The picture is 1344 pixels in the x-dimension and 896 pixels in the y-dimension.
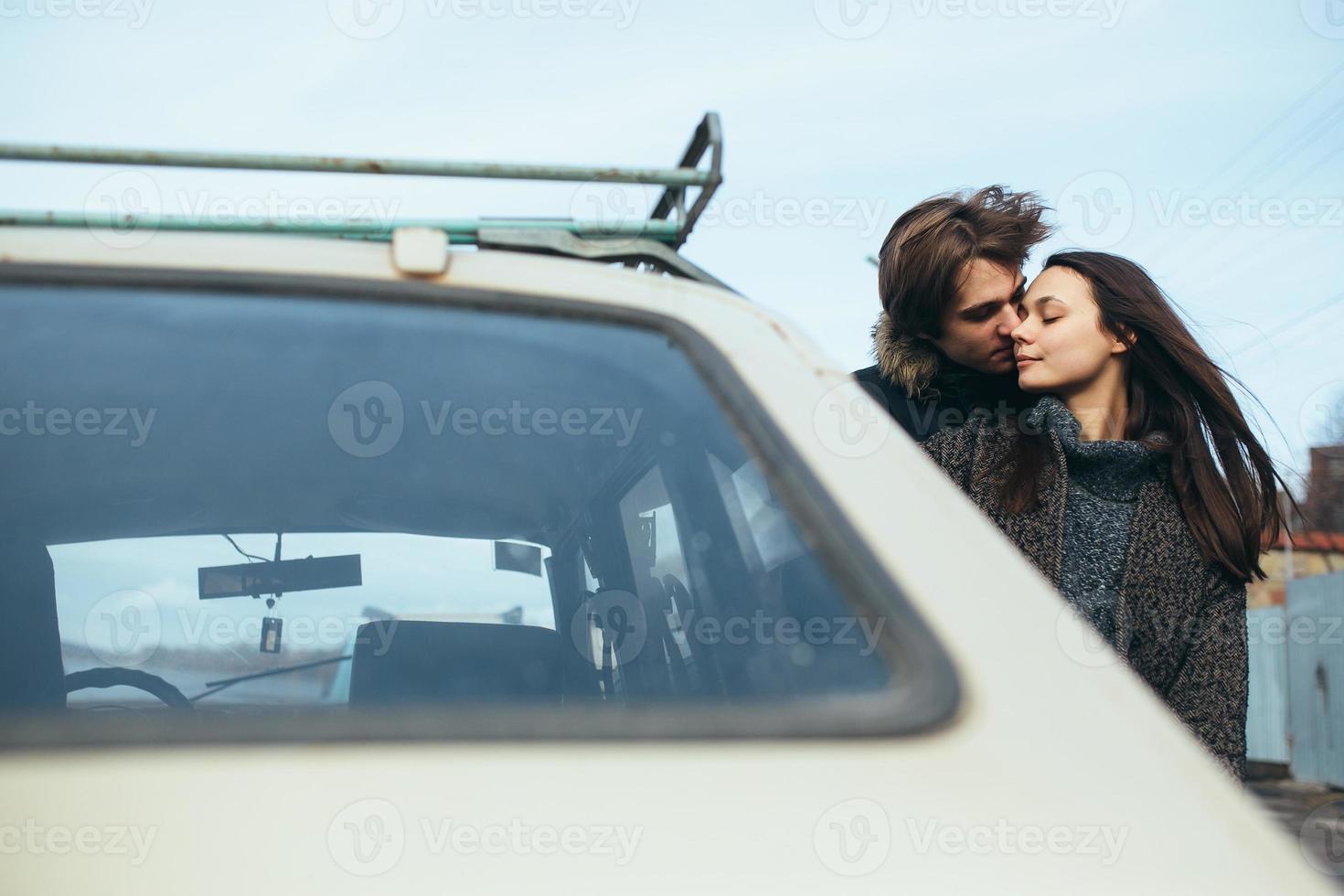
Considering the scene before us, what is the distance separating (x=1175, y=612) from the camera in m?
2.13

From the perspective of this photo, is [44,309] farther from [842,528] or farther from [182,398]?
[842,528]

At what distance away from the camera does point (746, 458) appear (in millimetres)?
1119

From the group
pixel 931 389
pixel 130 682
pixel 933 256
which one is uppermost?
pixel 933 256

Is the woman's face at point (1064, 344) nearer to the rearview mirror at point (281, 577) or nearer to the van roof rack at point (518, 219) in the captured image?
the van roof rack at point (518, 219)

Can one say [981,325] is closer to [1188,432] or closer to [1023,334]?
[1023,334]

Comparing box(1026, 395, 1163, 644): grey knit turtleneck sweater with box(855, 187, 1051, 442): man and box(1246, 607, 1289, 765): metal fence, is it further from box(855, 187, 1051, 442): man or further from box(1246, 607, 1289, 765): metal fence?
box(1246, 607, 1289, 765): metal fence

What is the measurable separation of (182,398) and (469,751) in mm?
578

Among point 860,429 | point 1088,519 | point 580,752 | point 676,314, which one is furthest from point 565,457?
point 1088,519

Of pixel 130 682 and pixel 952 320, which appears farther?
pixel 952 320

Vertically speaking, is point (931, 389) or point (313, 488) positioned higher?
point (931, 389)

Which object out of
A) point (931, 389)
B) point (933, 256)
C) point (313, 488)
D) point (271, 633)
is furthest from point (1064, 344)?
point (271, 633)

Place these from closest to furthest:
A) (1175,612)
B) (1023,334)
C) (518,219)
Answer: (518,219) → (1175,612) → (1023,334)

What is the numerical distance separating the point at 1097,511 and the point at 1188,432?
256 mm

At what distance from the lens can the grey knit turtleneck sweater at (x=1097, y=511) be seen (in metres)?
2.15
